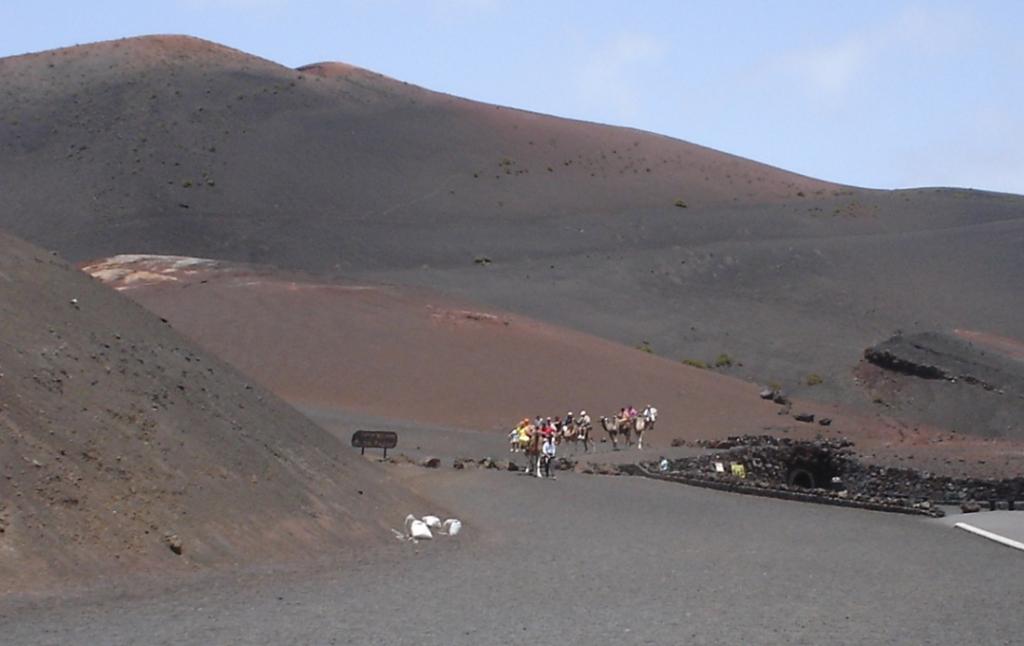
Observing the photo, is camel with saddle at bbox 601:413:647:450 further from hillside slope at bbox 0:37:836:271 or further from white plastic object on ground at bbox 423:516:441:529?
hillside slope at bbox 0:37:836:271

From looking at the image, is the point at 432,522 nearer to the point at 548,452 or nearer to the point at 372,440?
the point at 548,452

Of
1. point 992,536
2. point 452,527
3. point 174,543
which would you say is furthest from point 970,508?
point 174,543

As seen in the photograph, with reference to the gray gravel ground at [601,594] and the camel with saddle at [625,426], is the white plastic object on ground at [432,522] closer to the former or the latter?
the gray gravel ground at [601,594]

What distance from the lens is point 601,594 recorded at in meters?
15.2

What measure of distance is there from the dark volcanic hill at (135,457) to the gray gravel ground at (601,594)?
0.75 metres

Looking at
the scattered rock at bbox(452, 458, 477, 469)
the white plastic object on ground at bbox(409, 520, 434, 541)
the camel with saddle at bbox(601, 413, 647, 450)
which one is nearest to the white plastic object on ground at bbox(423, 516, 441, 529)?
the white plastic object on ground at bbox(409, 520, 434, 541)

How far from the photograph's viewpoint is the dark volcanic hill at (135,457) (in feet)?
46.4

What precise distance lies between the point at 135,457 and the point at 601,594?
16.7 ft

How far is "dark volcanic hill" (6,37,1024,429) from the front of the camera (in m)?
75.4

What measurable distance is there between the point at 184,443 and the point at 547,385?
124 feet

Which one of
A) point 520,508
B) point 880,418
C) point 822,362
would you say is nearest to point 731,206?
point 822,362

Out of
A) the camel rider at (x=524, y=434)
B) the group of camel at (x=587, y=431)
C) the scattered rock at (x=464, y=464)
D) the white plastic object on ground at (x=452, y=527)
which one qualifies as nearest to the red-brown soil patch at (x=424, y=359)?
the group of camel at (x=587, y=431)

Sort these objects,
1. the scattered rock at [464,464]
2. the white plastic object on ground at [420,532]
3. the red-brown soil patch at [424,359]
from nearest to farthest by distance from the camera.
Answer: the white plastic object on ground at [420,532], the scattered rock at [464,464], the red-brown soil patch at [424,359]

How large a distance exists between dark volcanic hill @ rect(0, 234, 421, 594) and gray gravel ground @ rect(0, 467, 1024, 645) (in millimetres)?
751
